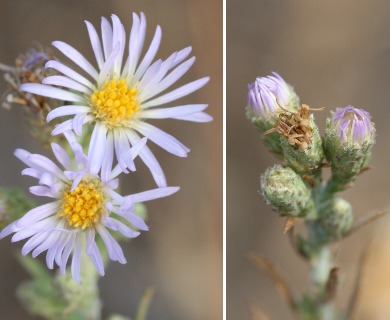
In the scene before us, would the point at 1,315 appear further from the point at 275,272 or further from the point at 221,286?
the point at 275,272

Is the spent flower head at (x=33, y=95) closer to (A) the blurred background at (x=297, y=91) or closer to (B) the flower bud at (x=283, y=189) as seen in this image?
(B) the flower bud at (x=283, y=189)

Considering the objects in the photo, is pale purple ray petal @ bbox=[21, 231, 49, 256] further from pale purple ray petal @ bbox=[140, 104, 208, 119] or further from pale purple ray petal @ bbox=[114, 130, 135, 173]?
pale purple ray petal @ bbox=[140, 104, 208, 119]

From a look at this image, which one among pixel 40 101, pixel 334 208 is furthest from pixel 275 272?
pixel 40 101

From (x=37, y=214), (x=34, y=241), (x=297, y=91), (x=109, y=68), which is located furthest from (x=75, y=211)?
(x=297, y=91)

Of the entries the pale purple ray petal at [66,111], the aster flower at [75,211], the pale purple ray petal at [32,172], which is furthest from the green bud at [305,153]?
the pale purple ray petal at [32,172]

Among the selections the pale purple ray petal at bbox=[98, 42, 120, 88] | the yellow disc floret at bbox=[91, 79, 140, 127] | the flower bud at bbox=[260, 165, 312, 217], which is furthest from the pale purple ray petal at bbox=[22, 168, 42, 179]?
the flower bud at bbox=[260, 165, 312, 217]

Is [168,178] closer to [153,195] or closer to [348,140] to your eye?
[153,195]
